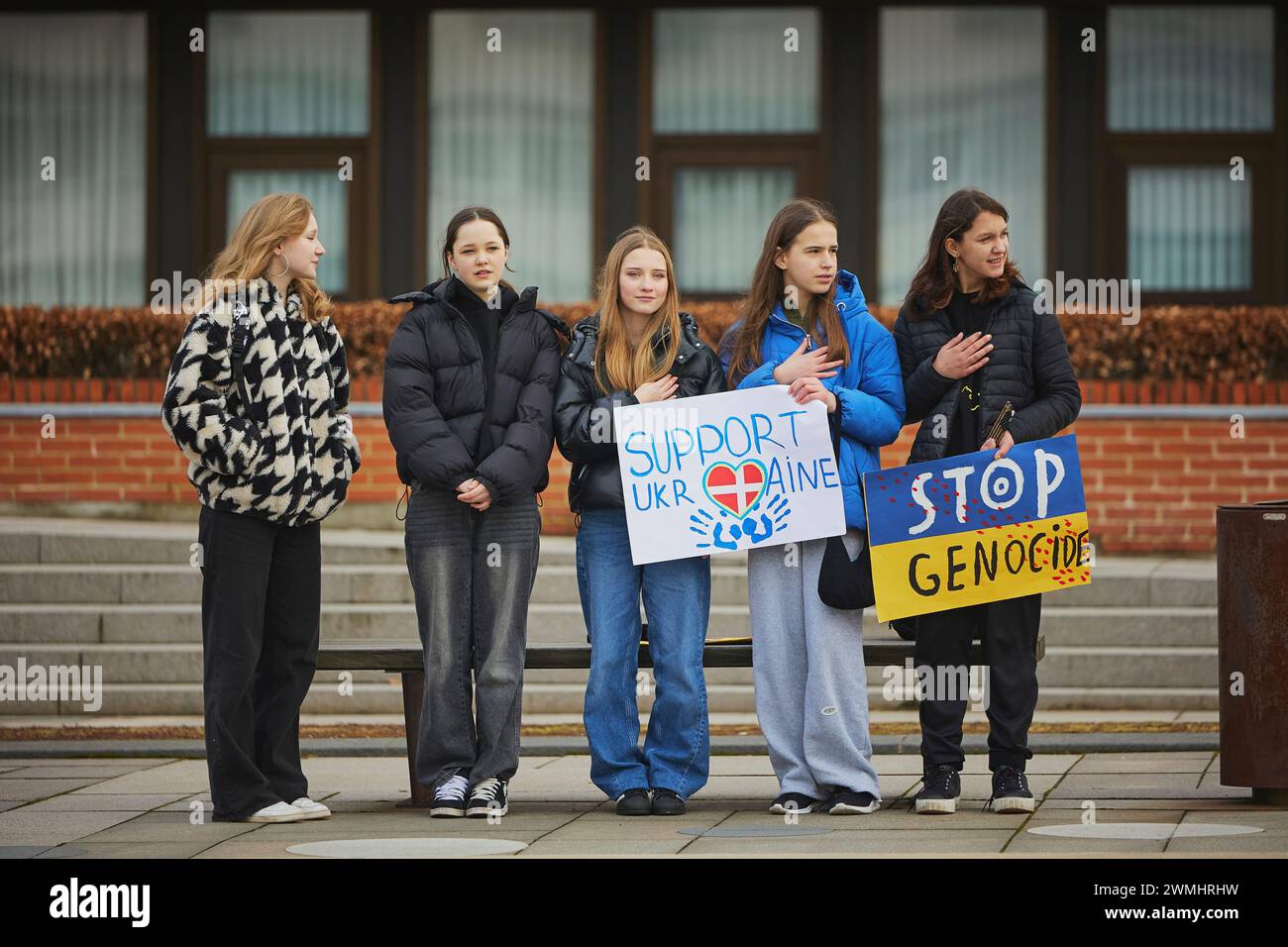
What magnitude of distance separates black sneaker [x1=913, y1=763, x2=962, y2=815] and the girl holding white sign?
0.18 metres

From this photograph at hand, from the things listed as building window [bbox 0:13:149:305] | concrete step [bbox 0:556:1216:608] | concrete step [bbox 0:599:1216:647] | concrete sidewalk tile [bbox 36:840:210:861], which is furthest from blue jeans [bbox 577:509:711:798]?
building window [bbox 0:13:149:305]

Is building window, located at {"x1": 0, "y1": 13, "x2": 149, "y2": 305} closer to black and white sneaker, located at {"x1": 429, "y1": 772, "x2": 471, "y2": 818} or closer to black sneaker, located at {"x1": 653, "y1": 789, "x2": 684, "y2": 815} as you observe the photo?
black and white sneaker, located at {"x1": 429, "y1": 772, "x2": 471, "y2": 818}

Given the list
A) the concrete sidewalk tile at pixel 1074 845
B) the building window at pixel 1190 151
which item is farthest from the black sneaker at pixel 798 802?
the building window at pixel 1190 151

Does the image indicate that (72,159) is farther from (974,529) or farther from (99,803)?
(974,529)

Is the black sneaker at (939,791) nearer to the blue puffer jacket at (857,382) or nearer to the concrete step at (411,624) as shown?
the blue puffer jacket at (857,382)

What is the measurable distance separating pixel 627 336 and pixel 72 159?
1057cm

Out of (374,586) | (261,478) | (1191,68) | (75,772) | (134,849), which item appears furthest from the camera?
(1191,68)

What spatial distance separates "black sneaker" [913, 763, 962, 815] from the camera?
7.26 m

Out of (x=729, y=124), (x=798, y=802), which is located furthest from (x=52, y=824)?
(x=729, y=124)

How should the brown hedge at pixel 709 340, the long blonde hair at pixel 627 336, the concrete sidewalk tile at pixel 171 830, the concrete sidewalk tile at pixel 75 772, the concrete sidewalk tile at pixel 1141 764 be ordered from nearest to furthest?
the concrete sidewalk tile at pixel 171 830 → the long blonde hair at pixel 627 336 → the concrete sidewalk tile at pixel 1141 764 → the concrete sidewalk tile at pixel 75 772 → the brown hedge at pixel 709 340

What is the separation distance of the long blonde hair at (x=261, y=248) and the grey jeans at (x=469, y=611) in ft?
3.12

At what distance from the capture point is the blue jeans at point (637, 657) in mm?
7434

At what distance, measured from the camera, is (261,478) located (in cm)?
726
